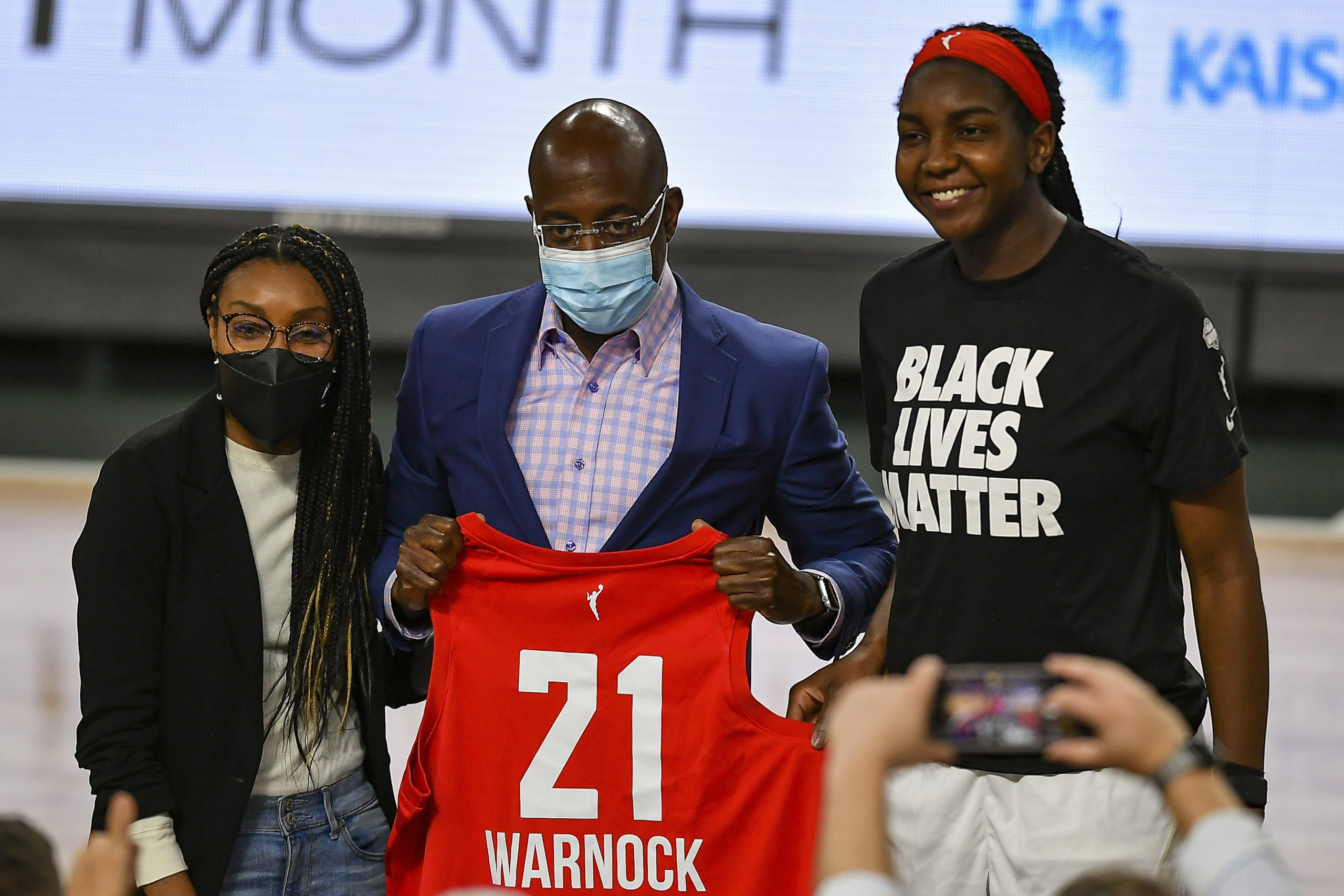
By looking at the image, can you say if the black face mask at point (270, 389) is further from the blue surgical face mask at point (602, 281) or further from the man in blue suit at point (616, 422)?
the blue surgical face mask at point (602, 281)

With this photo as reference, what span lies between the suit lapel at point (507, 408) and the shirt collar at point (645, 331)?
17mm

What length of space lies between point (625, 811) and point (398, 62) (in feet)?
19.1

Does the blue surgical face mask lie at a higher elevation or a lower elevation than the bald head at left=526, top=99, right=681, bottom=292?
lower

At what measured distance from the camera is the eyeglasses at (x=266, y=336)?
2000 mm

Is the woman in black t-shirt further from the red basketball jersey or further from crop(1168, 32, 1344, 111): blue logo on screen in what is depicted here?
crop(1168, 32, 1344, 111): blue logo on screen

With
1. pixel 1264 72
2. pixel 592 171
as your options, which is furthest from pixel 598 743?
pixel 1264 72

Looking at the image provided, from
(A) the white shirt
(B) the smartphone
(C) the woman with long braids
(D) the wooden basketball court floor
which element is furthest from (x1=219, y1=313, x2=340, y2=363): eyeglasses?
(D) the wooden basketball court floor

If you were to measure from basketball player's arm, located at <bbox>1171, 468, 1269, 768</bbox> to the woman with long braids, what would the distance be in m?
1.09

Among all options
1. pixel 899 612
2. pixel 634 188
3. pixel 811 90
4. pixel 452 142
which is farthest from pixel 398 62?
pixel 899 612

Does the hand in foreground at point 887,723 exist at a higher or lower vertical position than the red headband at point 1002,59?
lower

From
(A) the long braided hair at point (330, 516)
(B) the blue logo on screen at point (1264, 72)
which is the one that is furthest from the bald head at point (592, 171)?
(B) the blue logo on screen at point (1264, 72)

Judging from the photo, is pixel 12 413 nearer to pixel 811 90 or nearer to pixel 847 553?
pixel 811 90

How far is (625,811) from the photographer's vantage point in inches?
81.6

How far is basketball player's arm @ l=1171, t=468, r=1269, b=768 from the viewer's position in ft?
5.75
